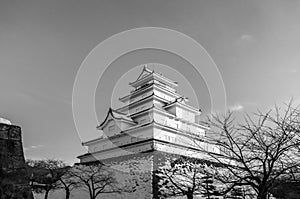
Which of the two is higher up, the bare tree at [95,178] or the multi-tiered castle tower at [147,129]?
the multi-tiered castle tower at [147,129]

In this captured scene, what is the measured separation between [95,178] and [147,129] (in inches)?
209

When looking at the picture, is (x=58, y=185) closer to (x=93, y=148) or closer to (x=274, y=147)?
(x=93, y=148)

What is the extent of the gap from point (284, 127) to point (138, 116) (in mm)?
16492

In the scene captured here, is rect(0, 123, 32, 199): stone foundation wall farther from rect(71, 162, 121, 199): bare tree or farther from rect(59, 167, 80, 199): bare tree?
rect(59, 167, 80, 199): bare tree

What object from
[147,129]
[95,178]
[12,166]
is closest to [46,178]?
[95,178]

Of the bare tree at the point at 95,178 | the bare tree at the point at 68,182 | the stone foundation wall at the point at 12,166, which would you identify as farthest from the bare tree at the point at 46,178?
the stone foundation wall at the point at 12,166

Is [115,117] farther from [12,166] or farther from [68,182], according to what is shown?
[12,166]

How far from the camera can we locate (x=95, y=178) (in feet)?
49.5

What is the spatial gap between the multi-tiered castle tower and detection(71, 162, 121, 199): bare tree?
2.22 ft

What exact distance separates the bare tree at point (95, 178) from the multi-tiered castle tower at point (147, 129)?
677 mm

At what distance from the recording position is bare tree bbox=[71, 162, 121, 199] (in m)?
14.3

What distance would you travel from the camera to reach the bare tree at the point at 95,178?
47.0ft

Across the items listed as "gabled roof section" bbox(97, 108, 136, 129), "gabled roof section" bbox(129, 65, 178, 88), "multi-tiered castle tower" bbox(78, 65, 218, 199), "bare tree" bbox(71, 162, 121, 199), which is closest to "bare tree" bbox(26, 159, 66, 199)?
"bare tree" bbox(71, 162, 121, 199)

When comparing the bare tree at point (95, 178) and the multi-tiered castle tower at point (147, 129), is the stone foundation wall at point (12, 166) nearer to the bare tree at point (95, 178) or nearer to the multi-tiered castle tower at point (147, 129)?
the multi-tiered castle tower at point (147, 129)
